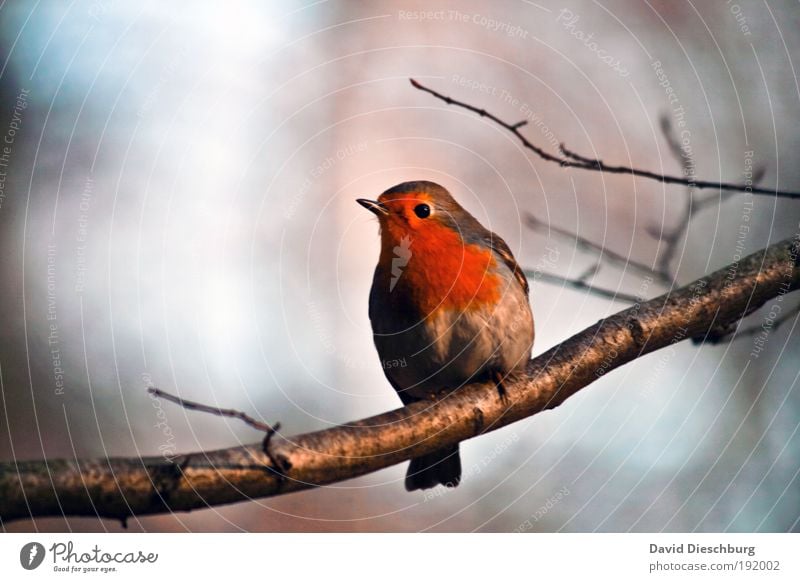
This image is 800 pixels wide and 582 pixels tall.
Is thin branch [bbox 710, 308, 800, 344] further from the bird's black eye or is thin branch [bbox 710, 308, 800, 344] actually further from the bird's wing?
the bird's black eye

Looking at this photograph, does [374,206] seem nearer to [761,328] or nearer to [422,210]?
[422,210]

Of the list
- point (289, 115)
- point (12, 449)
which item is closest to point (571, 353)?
point (289, 115)

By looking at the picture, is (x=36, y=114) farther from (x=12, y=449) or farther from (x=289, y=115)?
(x=12, y=449)

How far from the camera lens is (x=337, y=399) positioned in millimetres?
1607

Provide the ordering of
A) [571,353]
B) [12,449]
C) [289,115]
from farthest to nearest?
1. [289,115]
2. [12,449]
3. [571,353]

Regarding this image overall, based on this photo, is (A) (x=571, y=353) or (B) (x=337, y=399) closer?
(A) (x=571, y=353)

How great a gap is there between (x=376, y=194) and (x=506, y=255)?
319 mm

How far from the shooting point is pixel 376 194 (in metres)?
1.61

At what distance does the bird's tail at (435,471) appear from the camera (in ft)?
5.05

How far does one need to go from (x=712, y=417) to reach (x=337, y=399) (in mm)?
861

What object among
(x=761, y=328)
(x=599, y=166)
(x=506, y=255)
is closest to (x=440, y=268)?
(x=506, y=255)

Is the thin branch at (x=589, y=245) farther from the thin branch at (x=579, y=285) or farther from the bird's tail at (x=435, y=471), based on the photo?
the bird's tail at (x=435, y=471)

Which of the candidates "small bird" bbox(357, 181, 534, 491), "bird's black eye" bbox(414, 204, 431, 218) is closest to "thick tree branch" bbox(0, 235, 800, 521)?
"small bird" bbox(357, 181, 534, 491)
